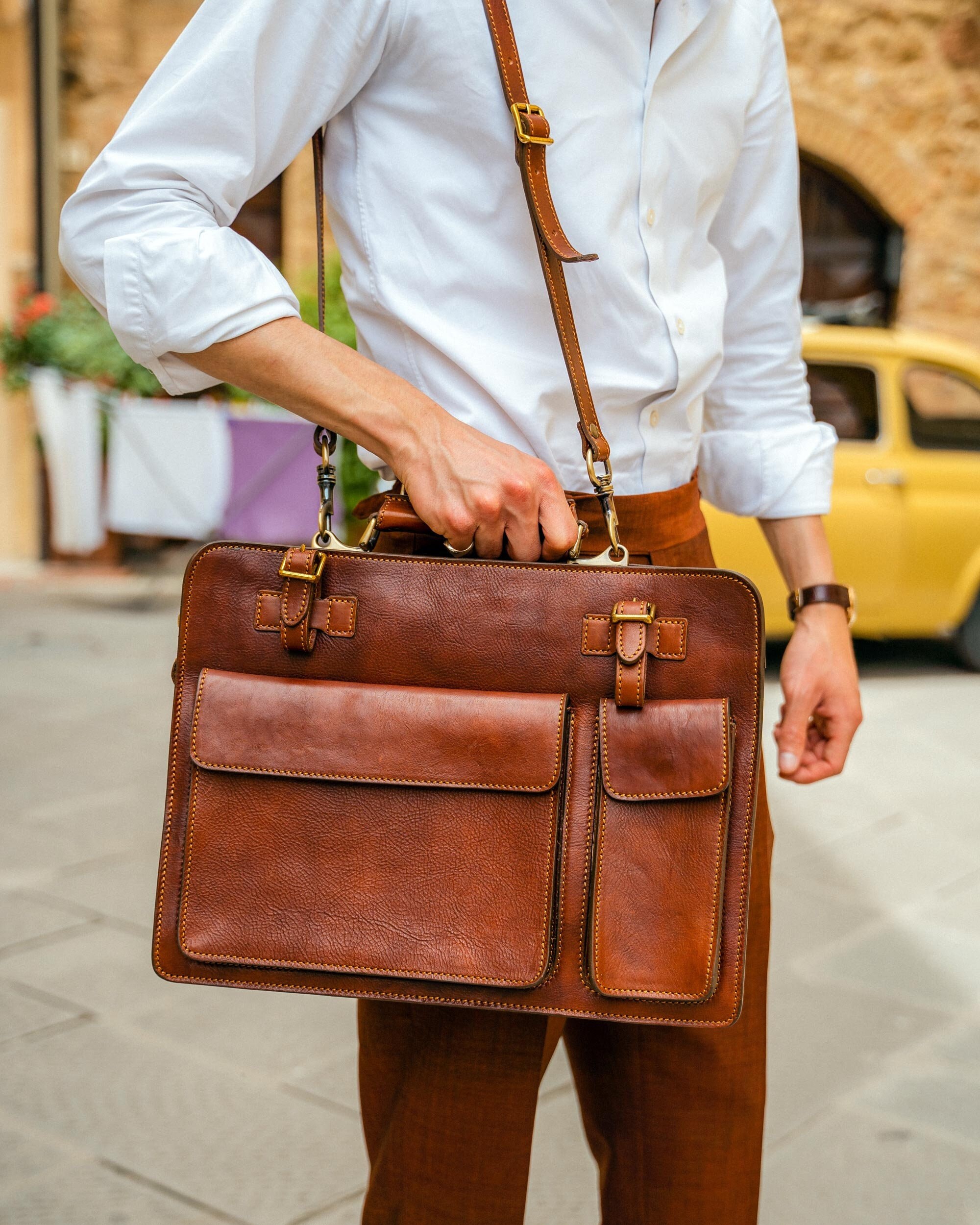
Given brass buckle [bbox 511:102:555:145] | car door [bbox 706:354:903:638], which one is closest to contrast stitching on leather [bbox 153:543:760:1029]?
brass buckle [bbox 511:102:555:145]

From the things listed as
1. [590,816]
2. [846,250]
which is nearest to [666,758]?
[590,816]

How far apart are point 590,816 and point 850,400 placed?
5.53 meters

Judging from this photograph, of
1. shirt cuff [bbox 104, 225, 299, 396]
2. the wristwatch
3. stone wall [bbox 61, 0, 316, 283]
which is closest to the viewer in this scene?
shirt cuff [bbox 104, 225, 299, 396]

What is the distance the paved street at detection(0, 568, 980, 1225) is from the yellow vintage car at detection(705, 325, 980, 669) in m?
1.83

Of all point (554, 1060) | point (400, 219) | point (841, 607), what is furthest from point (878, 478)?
point (400, 219)

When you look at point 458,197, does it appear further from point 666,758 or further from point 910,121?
point 910,121

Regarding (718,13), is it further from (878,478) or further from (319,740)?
(878,478)

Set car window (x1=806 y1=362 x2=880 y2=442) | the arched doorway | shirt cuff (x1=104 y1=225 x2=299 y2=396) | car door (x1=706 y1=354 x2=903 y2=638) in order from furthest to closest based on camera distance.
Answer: the arched doorway → car window (x1=806 y1=362 x2=880 y2=442) → car door (x1=706 y1=354 x2=903 y2=638) → shirt cuff (x1=104 y1=225 x2=299 y2=396)

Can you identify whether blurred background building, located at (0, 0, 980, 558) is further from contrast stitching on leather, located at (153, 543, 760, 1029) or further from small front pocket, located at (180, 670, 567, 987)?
small front pocket, located at (180, 670, 567, 987)

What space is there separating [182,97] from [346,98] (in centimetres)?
13

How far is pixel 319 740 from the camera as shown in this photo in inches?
40.0

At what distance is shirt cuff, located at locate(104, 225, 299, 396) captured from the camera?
0.98 metres

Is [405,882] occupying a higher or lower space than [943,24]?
lower

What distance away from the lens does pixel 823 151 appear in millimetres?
9492
